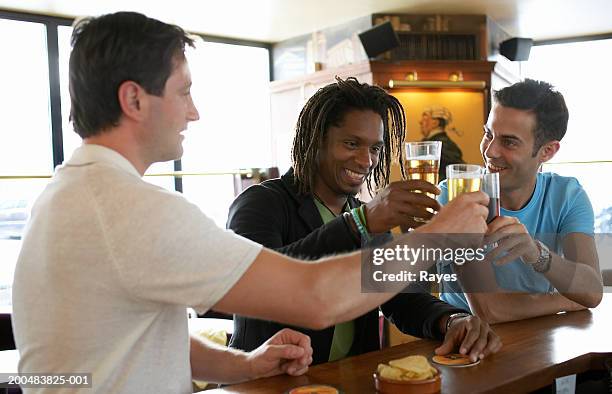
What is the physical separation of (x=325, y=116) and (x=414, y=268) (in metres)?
0.85

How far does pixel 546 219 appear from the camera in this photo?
2422 millimetres

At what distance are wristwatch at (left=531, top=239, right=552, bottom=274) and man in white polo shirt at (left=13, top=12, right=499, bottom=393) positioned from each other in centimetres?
94

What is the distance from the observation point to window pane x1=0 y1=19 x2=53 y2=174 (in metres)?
6.18

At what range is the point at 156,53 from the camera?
4.08ft

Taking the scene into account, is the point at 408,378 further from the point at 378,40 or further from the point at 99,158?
the point at 378,40

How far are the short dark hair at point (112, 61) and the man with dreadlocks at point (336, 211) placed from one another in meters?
0.66

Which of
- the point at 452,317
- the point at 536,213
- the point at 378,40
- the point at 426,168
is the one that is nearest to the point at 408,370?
the point at 452,317

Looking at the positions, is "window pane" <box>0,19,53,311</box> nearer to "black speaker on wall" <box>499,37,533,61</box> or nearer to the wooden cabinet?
the wooden cabinet

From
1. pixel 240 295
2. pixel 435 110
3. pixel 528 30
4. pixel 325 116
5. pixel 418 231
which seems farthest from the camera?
pixel 528 30

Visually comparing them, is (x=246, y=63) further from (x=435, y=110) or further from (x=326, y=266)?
(x=326, y=266)

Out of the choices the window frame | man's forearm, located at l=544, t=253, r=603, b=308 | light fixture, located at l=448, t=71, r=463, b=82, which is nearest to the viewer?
man's forearm, located at l=544, t=253, r=603, b=308

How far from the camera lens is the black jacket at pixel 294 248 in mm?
1841

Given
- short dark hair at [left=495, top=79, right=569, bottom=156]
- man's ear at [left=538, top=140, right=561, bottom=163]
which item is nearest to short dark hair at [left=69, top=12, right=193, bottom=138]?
short dark hair at [left=495, top=79, right=569, bottom=156]

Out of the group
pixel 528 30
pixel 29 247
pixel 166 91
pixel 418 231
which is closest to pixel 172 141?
pixel 166 91
